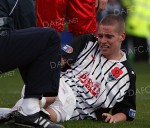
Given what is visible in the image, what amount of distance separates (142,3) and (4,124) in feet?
40.8

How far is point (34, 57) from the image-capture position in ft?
14.5

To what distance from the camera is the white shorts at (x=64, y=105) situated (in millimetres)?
5176

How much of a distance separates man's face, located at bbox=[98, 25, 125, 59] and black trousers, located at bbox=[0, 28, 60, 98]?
0.92 meters

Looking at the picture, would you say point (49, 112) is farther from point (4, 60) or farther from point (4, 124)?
point (4, 60)

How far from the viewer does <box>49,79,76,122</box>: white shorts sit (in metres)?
5.18

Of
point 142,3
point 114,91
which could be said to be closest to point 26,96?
point 114,91

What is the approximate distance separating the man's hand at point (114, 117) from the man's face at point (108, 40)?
52 centimetres

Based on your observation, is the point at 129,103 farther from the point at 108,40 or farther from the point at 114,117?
the point at 108,40

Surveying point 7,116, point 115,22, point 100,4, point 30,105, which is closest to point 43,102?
point 7,116

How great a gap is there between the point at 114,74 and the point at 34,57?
1.13 m

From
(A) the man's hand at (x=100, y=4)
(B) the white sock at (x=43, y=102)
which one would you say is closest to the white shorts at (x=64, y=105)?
(B) the white sock at (x=43, y=102)

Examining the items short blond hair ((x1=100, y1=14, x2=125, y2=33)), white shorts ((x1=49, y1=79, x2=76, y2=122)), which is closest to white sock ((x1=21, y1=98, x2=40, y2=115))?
white shorts ((x1=49, y1=79, x2=76, y2=122))

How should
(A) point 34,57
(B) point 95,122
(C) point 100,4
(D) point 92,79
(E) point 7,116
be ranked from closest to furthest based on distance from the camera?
1. (A) point 34,57
2. (E) point 7,116
3. (B) point 95,122
4. (D) point 92,79
5. (C) point 100,4

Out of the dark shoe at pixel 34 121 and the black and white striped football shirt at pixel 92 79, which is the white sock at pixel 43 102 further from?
the black and white striped football shirt at pixel 92 79
